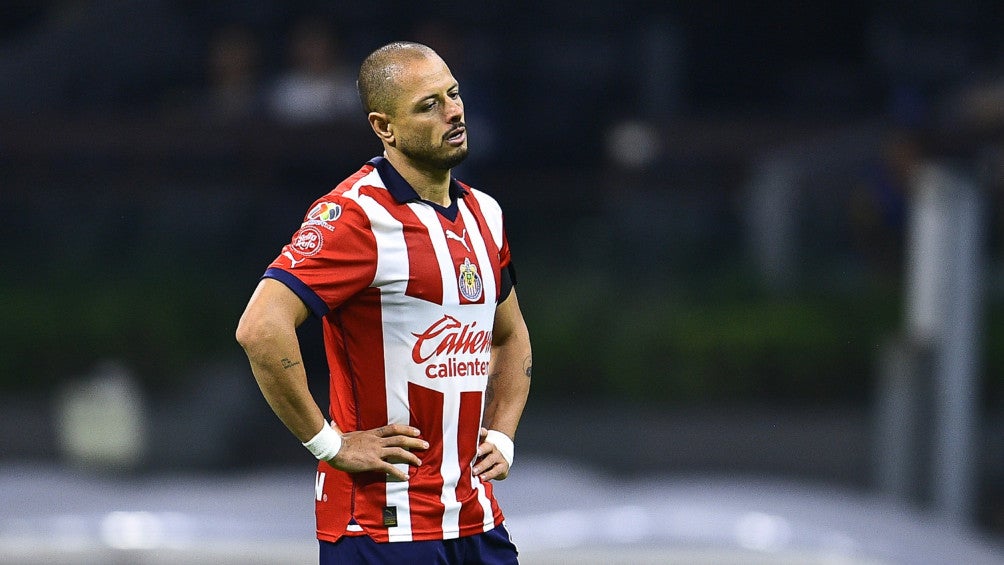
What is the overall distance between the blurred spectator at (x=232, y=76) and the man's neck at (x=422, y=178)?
379 centimetres

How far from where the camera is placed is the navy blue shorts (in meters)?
2.15

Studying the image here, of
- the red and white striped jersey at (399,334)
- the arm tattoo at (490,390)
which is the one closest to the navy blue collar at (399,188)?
the red and white striped jersey at (399,334)

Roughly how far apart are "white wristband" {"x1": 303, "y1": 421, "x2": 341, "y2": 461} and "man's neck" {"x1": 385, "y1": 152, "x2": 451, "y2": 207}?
16.7 inches

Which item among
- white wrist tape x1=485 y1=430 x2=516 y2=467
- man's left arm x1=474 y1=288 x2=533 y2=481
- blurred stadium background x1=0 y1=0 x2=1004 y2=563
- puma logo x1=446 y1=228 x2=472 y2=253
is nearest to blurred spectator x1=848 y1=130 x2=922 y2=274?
blurred stadium background x1=0 y1=0 x2=1004 y2=563

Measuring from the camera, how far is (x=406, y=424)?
2166 millimetres

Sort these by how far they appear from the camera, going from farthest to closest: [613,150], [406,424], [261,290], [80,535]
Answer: [613,150], [80,535], [406,424], [261,290]

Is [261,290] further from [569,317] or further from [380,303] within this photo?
[569,317]

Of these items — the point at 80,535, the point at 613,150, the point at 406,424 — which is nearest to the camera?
the point at 406,424

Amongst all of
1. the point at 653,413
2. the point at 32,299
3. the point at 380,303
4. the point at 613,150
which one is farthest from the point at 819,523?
the point at 32,299

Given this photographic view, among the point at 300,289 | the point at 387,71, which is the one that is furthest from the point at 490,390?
the point at 387,71

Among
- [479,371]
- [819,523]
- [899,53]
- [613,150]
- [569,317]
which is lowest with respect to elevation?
[819,523]

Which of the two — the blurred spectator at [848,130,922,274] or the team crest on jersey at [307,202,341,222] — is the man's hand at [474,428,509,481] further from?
the blurred spectator at [848,130,922,274]

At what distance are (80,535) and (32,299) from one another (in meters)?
2.06

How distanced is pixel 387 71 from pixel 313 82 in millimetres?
3846
